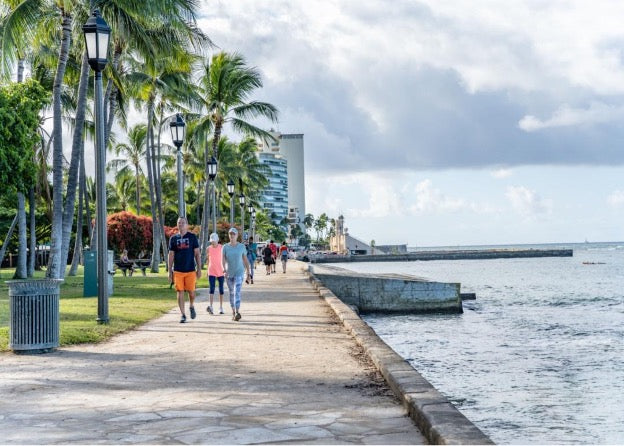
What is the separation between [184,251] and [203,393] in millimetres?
6661

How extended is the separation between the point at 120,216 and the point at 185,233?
1682 inches

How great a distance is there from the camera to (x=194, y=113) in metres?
46.8

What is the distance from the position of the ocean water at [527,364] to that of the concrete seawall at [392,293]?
1175mm

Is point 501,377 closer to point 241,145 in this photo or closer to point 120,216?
point 120,216

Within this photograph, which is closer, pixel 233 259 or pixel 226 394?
pixel 226 394

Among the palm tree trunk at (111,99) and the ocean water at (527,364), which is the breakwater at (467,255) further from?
the ocean water at (527,364)

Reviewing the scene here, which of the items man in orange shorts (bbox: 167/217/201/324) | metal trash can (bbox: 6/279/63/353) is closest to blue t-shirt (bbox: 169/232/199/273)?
man in orange shorts (bbox: 167/217/201/324)

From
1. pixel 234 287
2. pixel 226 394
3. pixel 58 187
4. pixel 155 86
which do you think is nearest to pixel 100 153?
pixel 234 287

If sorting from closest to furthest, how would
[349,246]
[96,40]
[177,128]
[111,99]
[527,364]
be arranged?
[96,40], [527,364], [177,128], [111,99], [349,246]

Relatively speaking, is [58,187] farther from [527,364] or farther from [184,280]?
[527,364]

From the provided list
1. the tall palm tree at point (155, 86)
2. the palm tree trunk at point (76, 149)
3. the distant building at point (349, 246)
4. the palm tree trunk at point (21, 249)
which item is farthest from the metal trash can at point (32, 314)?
the distant building at point (349, 246)

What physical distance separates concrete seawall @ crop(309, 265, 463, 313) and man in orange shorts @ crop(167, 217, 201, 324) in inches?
733

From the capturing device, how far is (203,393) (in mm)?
7219

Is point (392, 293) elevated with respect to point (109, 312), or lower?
lower
